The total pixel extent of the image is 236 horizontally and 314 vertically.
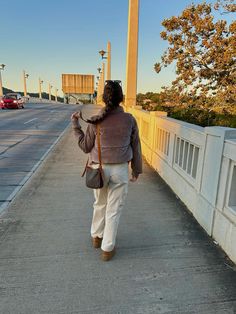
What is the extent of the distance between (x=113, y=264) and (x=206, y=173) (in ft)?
5.31

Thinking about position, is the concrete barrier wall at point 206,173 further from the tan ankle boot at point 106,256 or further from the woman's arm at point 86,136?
the woman's arm at point 86,136

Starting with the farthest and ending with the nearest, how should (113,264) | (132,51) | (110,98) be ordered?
(132,51) < (113,264) < (110,98)

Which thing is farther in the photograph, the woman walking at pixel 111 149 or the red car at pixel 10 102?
the red car at pixel 10 102

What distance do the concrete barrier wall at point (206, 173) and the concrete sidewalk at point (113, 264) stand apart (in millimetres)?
205

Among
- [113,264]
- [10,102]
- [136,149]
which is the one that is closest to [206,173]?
[136,149]

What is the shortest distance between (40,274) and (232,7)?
38.4 feet

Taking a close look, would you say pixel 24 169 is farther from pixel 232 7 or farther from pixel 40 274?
pixel 232 7

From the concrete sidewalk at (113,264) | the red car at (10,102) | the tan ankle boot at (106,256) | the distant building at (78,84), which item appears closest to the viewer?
the concrete sidewalk at (113,264)

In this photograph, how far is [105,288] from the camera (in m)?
2.42

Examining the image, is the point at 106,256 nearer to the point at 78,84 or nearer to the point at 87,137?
the point at 87,137

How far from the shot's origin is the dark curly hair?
2547 millimetres

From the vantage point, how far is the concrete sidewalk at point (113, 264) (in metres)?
2.26

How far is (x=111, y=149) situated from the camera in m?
2.63

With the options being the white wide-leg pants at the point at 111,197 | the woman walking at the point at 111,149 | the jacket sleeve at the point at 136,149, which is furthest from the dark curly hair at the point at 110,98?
the white wide-leg pants at the point at 111,197
